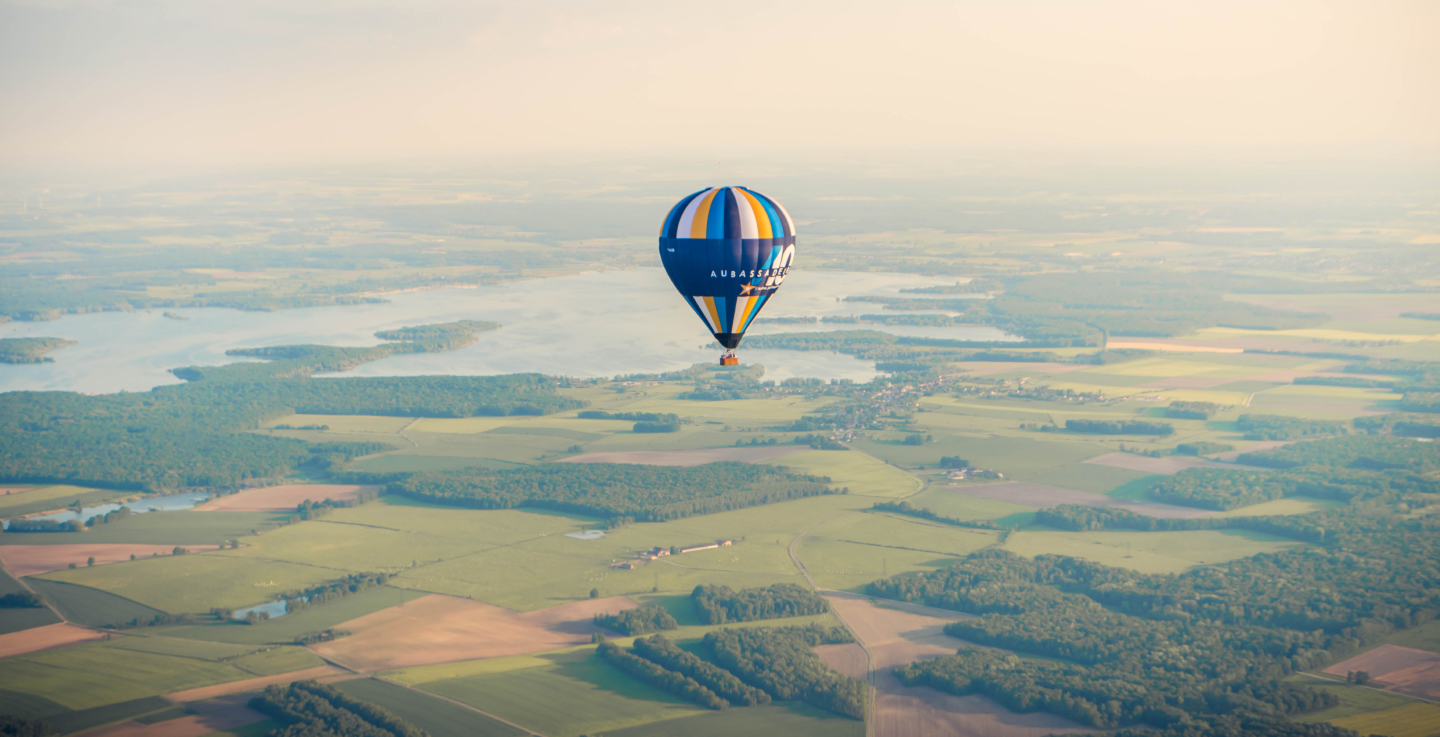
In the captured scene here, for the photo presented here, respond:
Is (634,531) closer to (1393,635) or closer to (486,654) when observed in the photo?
(486,654)

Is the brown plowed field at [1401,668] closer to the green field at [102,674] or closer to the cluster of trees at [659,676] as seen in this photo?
the cluster of trees at [659,676]

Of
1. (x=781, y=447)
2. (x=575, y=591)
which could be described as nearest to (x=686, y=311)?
(x=781, y=447)

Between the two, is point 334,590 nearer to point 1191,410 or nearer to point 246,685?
point 246,685

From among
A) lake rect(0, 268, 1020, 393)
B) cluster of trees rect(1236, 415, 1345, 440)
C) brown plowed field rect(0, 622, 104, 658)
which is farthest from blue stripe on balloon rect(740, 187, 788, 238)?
lake rect(0, 268, 1020, 393)

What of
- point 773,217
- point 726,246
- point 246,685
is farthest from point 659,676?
point 773,217

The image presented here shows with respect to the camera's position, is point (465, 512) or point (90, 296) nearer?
point (465, 512)

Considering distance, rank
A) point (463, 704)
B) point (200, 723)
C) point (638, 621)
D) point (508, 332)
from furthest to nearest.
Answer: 1. point (508, 332)
2. point (638, 621)
3. point (463, 704)
4. point (200, 723)
